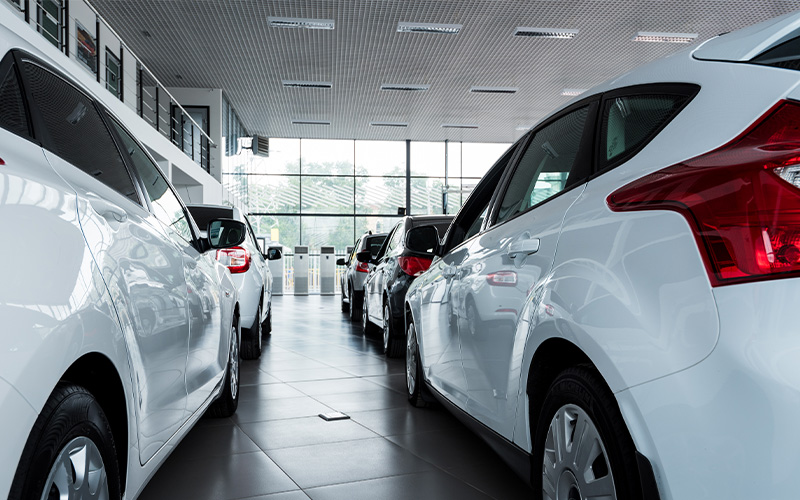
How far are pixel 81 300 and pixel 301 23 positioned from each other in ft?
38.1

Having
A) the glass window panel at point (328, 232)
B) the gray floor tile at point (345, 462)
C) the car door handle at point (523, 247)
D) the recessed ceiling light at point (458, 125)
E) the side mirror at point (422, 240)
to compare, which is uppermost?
the recessed ceiling light at point (458, 125)

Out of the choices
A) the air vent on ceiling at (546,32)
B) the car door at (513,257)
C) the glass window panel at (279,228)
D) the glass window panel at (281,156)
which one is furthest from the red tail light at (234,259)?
the glass window panel at (281,156)

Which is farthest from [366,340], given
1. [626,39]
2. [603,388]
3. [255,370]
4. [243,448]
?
[626,39]

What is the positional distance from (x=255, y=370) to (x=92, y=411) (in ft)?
15.0

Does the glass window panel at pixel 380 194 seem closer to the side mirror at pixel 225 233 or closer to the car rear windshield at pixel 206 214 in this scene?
the car rear windshield at pixel 206 214

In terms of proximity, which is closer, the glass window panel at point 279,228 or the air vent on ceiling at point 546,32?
the air vent on ceiling at point 546,32

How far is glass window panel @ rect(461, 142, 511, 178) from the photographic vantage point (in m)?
24.5

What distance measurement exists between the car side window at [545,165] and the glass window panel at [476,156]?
868 inches

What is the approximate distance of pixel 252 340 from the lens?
645 cm

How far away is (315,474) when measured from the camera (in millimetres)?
2979

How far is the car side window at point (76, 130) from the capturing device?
1.70 metres

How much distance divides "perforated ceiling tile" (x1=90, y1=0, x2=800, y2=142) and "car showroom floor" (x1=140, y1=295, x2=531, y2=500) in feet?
26.9

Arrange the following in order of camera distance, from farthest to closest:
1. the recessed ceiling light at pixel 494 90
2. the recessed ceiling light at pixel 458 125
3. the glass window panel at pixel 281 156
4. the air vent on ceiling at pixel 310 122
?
the glass window panel at pixel 281 156, the recessed ceiling light at pixel 458 125, the air vent on ceiling at pixel 310 122, the recessed ceiling light at pixel 494 90

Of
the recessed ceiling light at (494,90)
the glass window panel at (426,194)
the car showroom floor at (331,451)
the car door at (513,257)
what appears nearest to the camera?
the car door at (513,257)
